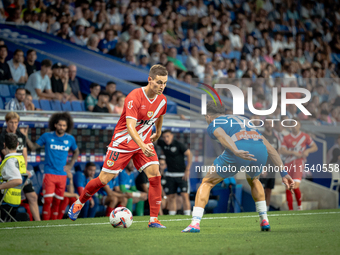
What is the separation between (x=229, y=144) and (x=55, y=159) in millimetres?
4340

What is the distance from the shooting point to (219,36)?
17.5 metres

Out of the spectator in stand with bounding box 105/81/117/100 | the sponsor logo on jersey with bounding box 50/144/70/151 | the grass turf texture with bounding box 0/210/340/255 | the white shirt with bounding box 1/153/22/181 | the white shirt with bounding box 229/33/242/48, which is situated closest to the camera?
the grass turf texture with bounding box 0/210/340/255

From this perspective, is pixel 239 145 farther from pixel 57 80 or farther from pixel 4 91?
pixel 4 91

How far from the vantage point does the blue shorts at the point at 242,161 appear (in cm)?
589

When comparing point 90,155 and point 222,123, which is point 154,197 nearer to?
point 222,123

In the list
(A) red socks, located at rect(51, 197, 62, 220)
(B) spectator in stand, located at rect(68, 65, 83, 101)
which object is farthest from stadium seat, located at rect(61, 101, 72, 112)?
(A) red socks, located at rect(51, 197, 62, 220)

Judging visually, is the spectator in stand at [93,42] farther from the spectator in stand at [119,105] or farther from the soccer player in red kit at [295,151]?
the soccer player in red kit at [295,151]

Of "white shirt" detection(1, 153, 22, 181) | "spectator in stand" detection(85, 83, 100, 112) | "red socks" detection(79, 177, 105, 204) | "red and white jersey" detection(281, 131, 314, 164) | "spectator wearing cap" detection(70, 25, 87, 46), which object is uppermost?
"spectator wearing cap" detection(70, 25, 87, 46)

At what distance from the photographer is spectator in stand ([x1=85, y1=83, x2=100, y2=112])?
11172mm

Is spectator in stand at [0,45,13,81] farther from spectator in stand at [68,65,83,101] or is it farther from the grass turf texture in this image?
the grass turf texture

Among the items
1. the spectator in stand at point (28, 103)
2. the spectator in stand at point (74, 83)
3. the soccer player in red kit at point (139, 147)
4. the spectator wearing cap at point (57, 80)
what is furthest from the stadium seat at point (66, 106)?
the soccer player in red kit at point (139, 147)

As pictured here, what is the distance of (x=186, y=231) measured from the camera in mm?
5953

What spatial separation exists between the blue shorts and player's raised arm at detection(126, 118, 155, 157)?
2.66ft

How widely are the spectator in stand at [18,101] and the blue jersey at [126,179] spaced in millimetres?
2313
